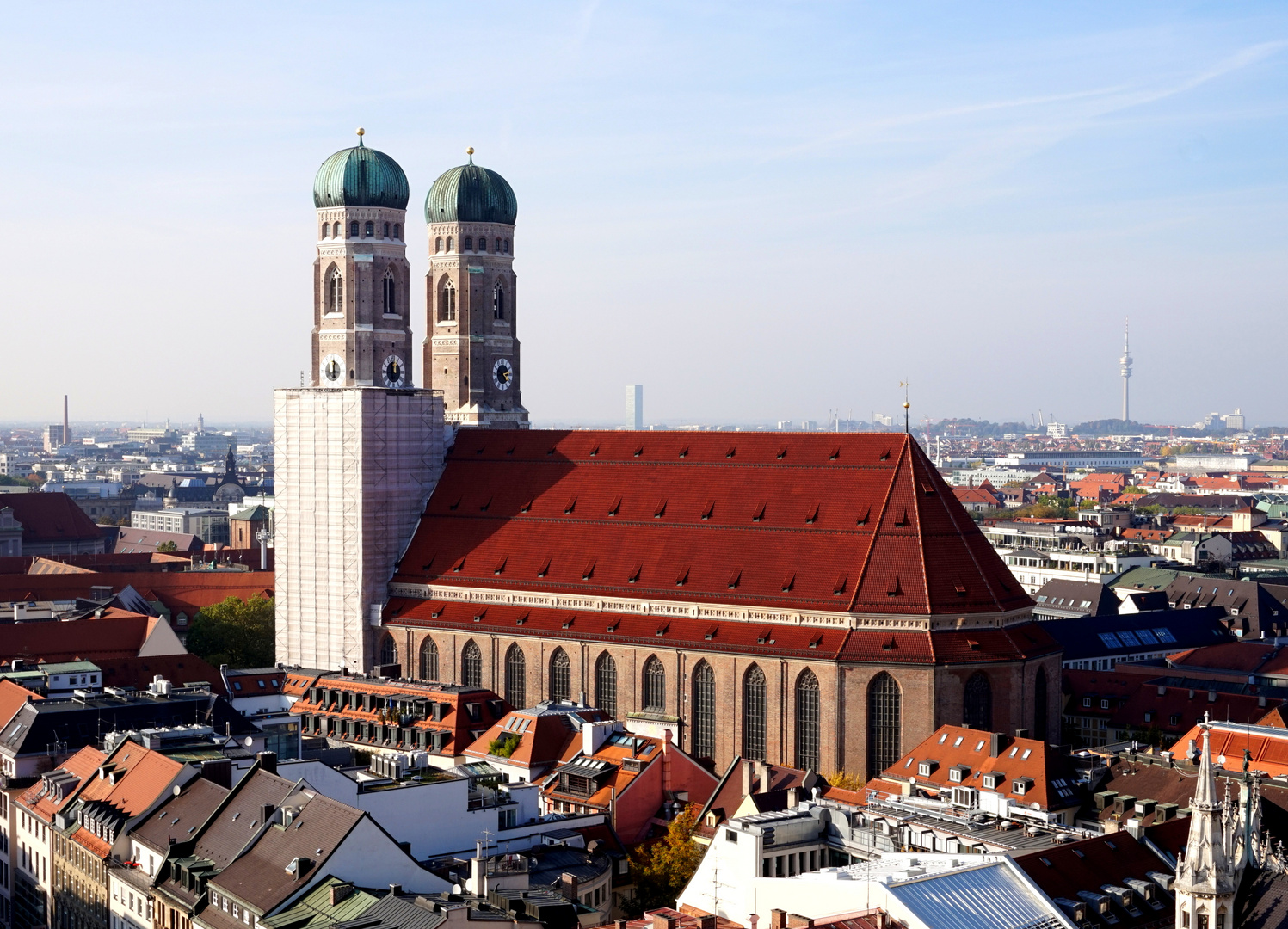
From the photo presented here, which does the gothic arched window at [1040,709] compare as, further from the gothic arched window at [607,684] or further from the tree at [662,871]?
the tree at [662,871]

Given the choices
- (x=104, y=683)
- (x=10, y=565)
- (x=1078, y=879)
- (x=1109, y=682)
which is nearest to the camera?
(x=1078, y=879)

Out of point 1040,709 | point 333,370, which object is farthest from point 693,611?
point 333,370

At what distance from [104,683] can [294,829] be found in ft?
162

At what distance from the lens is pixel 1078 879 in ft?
203

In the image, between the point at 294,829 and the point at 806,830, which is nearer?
the point at 294,829

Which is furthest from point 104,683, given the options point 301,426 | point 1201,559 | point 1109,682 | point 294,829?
point 1201,559

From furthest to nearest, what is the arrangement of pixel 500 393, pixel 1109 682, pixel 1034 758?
pixel 500 393 < pixel 1109 682 < pixel 1034 758

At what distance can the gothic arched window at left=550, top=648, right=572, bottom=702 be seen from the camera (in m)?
108

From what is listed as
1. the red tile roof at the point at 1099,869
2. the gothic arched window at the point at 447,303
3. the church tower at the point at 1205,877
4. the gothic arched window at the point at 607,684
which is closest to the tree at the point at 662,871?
the red tile roof at the point at 1099,869

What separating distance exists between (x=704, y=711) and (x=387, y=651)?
24350 mm

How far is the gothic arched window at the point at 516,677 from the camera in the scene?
11012 cm

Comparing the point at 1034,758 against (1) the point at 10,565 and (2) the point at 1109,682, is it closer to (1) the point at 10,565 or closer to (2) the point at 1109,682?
(2) the point at 1109,682

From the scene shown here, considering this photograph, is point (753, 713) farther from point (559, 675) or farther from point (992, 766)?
point (992, 766)

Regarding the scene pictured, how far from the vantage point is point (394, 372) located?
123 meters
